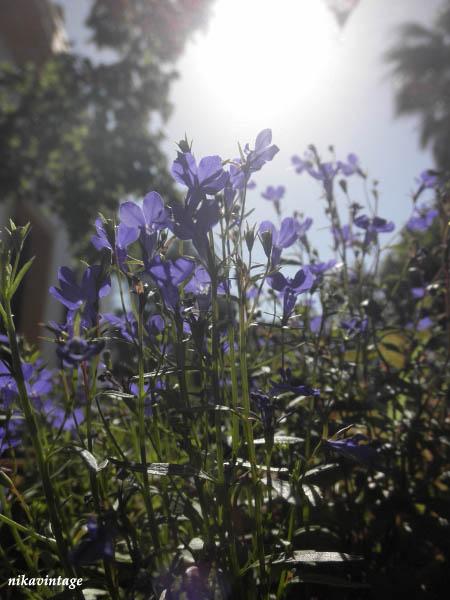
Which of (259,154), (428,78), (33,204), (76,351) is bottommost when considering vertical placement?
(76,351)

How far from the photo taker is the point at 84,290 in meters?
0.81

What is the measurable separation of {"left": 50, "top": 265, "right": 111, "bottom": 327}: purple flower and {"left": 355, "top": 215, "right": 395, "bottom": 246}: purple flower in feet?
2.90

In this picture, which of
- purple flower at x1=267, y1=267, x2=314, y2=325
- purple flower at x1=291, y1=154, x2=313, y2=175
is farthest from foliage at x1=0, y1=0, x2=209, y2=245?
purple flower at x1=267, y1=267, x2=314, y2=325

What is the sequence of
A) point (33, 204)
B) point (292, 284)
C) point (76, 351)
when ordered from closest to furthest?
point (76, 351)
point (292, 284)
point (33, 204)

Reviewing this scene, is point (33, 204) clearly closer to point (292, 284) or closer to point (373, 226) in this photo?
point (373, 226)

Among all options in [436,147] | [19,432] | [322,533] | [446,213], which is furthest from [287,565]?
[436,147]

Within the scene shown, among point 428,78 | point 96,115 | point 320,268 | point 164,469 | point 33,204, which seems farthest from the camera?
point 428,78

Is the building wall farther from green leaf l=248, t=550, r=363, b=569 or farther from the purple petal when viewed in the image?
green leaf l=248, t=550, r=363, b=569

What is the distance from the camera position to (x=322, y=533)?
1057mm

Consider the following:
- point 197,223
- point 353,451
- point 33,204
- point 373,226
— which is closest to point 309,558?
point 353,451

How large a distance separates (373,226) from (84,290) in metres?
0.94

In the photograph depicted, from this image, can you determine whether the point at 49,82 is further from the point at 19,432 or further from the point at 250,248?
the point at 250,248

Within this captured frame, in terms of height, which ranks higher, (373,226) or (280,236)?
(373,226)

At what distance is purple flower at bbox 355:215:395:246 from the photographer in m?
1.47
